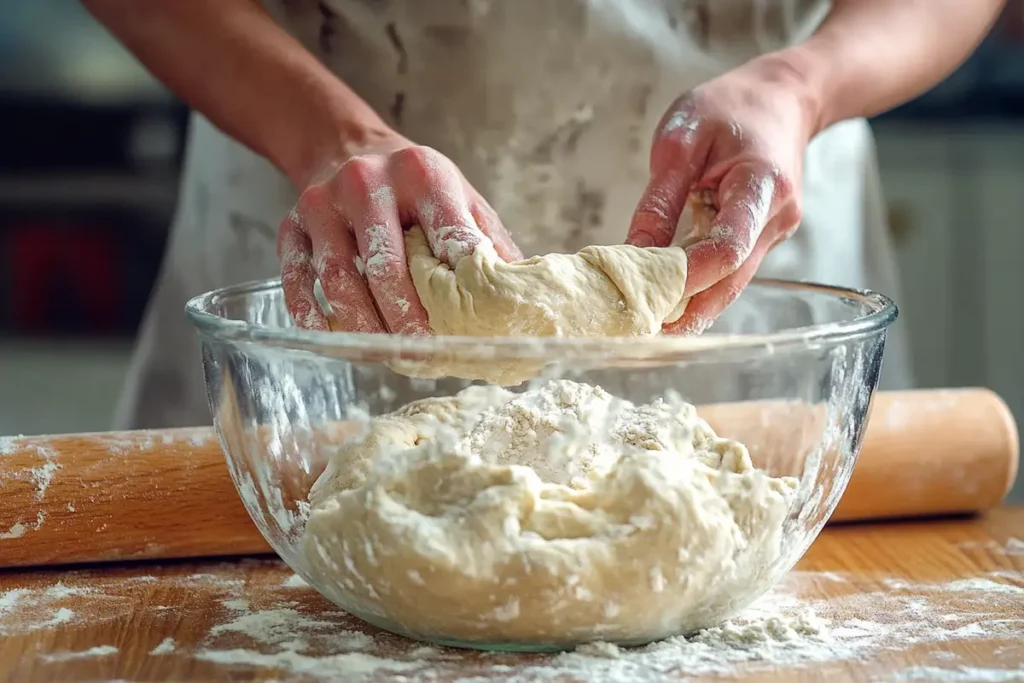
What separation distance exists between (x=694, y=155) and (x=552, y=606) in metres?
0.43

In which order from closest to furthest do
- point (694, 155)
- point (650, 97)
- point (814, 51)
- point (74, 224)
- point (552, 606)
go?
1. point (552, 606)
2. point (694, 155)
3. point (814, 51)
4. point (650, 97)
5. point (74, 224)

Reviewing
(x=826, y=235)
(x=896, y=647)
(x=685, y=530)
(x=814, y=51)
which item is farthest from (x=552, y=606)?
(x=826, y=235)

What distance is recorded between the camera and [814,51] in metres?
1.15

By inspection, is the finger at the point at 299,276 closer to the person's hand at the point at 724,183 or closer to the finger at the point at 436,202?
the finger at the point at 436,202

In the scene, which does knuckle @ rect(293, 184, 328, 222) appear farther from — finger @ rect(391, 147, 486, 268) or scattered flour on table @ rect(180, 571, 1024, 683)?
scattered flour on table @ rect(180, 571, 1024, 683)

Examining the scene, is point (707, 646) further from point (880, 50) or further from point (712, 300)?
point (880, 50)

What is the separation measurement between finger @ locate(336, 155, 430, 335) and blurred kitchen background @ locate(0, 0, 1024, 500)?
69.5 inches

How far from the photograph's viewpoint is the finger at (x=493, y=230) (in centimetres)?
85

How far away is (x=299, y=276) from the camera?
0.87m

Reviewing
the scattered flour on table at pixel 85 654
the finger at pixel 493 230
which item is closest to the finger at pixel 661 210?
the finger at pixel 493 230

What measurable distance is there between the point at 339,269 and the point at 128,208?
1807mm

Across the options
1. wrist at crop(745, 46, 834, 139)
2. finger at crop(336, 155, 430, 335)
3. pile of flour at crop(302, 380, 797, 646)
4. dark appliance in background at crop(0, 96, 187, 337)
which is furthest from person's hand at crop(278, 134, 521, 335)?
dark appliance in background at crop(0, 96, 187, 337)

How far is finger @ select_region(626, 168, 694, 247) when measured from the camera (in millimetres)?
942

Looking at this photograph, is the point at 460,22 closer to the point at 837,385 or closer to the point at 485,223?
the point at 485,223
